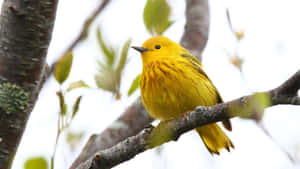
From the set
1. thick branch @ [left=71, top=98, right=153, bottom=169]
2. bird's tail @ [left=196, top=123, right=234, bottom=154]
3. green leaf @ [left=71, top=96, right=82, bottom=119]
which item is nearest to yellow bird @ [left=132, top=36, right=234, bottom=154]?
bird's tail @ [left=196, top=123, right=234, bottom=154]

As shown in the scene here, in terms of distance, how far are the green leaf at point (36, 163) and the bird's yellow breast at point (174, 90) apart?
1.82 m

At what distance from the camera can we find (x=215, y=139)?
370cm

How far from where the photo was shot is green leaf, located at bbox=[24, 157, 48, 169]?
1.49 meters

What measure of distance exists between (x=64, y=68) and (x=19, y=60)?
0.38 meters

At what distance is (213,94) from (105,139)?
1026mm

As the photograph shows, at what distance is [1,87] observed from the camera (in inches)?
81.1

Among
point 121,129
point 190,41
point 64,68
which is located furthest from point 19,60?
point 190,41

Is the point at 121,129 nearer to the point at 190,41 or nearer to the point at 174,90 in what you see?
the point at 174,90

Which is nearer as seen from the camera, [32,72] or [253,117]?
[253,117]

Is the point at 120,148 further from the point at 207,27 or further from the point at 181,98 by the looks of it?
the point at 207,27

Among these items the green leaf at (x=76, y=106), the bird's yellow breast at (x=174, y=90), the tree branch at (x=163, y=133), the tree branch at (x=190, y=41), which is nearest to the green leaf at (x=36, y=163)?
the green leaf at (x=76, y=106)

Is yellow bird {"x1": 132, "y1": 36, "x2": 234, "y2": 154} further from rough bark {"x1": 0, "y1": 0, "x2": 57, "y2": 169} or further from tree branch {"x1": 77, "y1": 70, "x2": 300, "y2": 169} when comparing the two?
rough bark {"x1": 0, "y1": 0, "x2": 57, "y2": 169}

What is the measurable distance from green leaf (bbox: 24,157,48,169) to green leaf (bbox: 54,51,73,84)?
411 mm

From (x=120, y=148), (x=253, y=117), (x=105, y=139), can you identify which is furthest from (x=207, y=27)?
(x=253, y=117)
